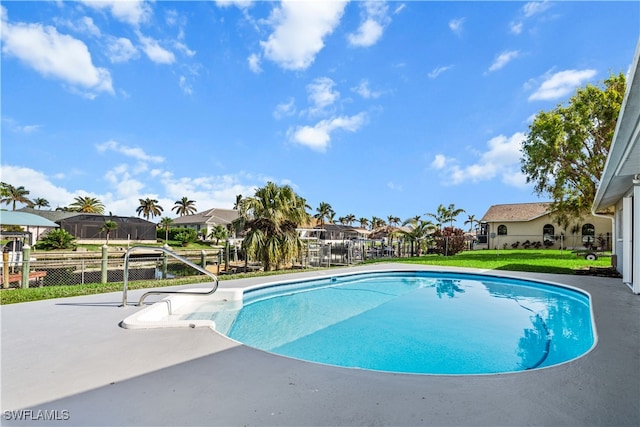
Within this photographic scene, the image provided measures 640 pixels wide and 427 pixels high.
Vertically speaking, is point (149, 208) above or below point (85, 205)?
above

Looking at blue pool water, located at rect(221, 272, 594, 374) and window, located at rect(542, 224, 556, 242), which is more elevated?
window, located at rect(542, 224, 556, 242)

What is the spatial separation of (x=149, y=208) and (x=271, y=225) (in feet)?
160

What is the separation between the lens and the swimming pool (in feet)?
15.1

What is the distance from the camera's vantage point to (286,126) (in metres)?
20.8

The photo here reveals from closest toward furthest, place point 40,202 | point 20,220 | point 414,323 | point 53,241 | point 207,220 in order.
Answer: point 414,323, point 20,220, point 53,241, point 207,220, point 40,202

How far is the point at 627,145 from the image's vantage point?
509 centimetres

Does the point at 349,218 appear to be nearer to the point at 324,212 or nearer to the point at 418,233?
the point at 324,212

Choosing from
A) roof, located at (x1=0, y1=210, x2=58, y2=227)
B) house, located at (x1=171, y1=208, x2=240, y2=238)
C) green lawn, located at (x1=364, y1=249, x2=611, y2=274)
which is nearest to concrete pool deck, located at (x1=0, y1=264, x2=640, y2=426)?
green lawn, located at (x1=364, y1=249, x2=611, y2=274)

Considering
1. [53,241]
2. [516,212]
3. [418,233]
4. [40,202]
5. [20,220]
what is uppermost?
[40,202]

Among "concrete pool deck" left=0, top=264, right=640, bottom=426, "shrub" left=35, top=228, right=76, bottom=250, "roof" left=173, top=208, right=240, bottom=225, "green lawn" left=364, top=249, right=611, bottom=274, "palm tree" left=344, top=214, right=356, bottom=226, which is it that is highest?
"palm tree" left=344, top=214, right=356, bottom=226

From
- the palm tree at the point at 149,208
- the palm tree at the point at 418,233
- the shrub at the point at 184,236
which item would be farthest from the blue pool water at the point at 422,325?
the palm tree at the point at 149,208

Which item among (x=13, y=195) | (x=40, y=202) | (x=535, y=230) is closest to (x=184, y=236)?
(x=13, y=195)

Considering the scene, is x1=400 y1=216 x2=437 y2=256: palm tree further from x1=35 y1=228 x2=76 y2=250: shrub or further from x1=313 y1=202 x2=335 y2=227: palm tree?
x1=313 y1=202 x2=335 y2=227: palm tree

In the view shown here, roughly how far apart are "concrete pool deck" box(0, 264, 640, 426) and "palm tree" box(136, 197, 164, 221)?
55539 millimetres
